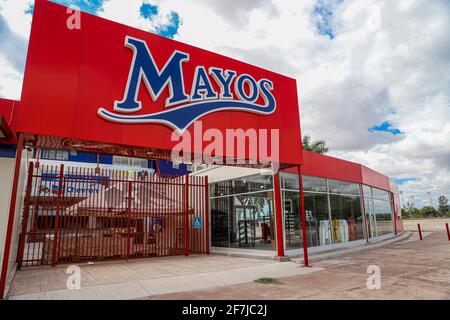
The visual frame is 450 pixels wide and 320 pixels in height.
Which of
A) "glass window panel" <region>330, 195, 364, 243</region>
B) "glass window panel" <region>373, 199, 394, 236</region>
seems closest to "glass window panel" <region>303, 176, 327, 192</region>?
"glass window panel" <region>330, 195, 364, 243</region>

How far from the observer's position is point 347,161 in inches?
623

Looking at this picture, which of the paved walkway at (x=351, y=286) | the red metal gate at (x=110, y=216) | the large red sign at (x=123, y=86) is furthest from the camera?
the red metal gate at (x=110, y=216)

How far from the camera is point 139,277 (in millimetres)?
7543

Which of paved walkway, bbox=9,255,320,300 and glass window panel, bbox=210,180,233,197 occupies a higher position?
glass window panel, bbox=210,180,233,197

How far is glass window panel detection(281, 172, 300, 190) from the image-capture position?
11758 mm

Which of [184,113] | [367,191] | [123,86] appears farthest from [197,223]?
[367,191]

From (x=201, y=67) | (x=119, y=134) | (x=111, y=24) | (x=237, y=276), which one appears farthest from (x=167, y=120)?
(x=237, y=276)

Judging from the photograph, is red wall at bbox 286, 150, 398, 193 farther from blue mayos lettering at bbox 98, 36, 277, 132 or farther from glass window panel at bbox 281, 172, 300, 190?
blue mayos lettering at bbox 98, 36, 277, 132

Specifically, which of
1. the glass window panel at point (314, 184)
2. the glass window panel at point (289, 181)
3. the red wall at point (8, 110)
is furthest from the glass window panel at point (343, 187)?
the red wall at point (8, 110)

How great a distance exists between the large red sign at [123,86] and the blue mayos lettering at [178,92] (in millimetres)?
25

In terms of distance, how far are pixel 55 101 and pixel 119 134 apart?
145 centimetres

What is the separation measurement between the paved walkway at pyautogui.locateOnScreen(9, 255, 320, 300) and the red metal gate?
103 centimetres

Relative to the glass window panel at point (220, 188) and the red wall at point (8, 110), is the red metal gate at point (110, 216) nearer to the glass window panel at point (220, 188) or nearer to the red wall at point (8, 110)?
the glass window panel at point (220, 188)

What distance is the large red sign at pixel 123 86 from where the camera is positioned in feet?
20.8
